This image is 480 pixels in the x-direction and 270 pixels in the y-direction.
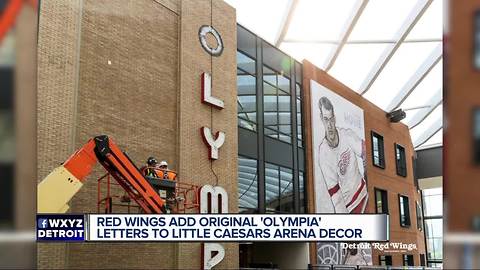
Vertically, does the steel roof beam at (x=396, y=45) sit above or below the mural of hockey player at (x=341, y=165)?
above

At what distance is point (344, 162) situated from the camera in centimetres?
2725

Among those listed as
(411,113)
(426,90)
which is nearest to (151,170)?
(426,90)

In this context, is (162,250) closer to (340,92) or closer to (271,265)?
(271,265)

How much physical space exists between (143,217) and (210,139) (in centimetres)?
1137

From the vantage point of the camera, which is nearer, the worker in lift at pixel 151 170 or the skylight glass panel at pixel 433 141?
the worker in lift at pixel 151 170

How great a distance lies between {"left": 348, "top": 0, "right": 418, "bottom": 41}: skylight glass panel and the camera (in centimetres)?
2294

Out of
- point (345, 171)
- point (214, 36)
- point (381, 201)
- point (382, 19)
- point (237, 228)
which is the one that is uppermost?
point (382, 19)

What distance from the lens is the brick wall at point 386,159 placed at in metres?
25.8

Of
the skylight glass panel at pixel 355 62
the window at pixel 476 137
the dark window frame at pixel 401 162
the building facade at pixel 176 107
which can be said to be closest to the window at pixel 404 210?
the dark window frame at pixel 401 162

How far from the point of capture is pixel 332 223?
Answer: 21.4 ft

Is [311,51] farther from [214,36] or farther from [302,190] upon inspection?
[214,36]

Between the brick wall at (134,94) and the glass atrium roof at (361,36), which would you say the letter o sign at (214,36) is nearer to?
the brick wall at (134,94)

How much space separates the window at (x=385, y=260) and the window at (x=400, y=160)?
729cm

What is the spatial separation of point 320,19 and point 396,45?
4.49 metres
